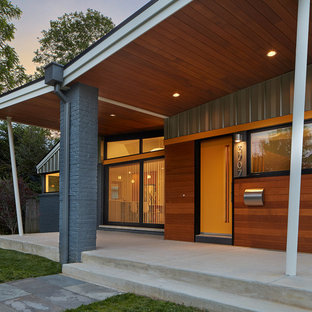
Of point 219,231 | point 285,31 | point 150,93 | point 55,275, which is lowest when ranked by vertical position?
point 55,275

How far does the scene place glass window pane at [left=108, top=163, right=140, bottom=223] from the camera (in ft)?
29.4

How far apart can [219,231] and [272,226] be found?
1.25 metres

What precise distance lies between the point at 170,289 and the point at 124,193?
5885 millimetres

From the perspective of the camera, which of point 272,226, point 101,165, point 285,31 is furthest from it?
point 101,165

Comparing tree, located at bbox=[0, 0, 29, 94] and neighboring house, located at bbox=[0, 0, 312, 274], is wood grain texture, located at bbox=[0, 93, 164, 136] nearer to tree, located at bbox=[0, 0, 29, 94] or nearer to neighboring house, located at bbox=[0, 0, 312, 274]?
neighboring house, located at bbox=[0, 0, 312, 274]

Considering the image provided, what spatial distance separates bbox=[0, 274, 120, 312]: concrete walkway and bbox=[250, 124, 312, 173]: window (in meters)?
3.23

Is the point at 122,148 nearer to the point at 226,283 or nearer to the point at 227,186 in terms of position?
the point at 227,186

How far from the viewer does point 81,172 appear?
5.39 meters

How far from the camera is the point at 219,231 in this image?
20.8 ft

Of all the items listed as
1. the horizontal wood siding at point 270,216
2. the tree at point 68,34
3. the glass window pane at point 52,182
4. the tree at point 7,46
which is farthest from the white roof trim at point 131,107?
the tree at point 68,34

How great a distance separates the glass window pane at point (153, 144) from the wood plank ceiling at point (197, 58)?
1472 millimetres

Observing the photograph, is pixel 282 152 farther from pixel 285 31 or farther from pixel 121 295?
pixel 121 295

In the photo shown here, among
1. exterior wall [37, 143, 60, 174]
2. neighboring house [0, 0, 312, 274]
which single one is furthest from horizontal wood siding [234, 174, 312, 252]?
exterior wall [37, 143, 60, 174]

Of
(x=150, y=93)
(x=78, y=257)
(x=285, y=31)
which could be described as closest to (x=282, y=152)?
(x=285, y=31)
